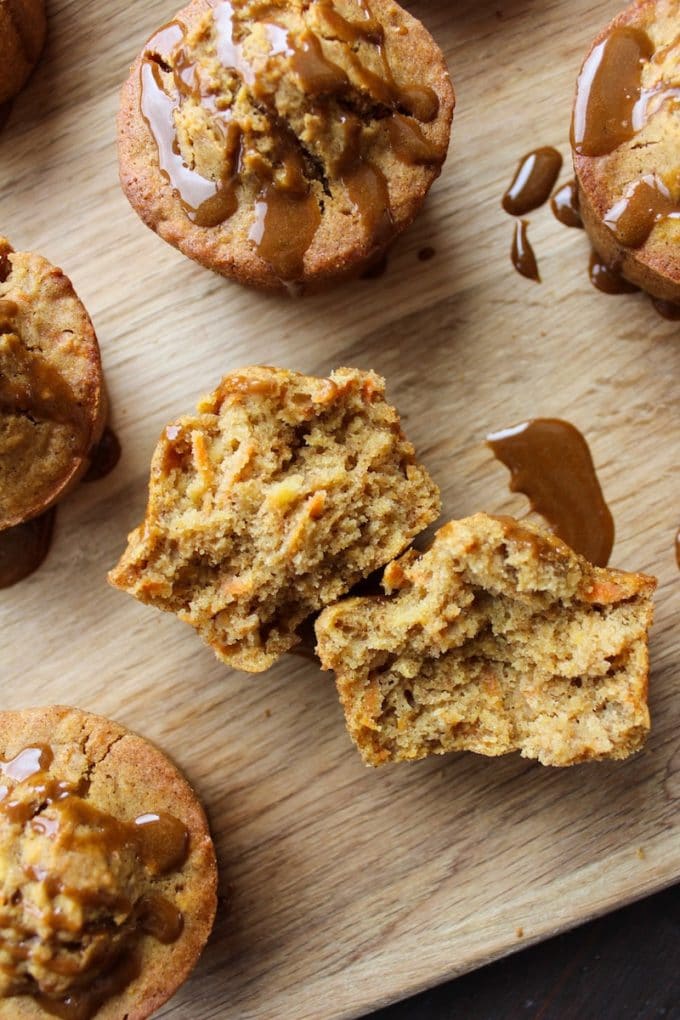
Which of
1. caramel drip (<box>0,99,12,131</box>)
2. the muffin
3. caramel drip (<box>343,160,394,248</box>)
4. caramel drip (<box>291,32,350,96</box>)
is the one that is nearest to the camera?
caramel drip (<box>291,32,350,96</box>)

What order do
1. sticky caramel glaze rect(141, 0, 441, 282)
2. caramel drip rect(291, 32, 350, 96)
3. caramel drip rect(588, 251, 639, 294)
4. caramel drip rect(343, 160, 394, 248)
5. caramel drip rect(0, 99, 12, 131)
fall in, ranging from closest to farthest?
caramel drip rect(291, 32, 350, 96)
sticky caramel glaze rect(141, 0, 441, 282)
caramel drip rect(343, 160, 394, 248)
caramel drip rect(588, 251, 639, 294)
caramel drip rect(0, 99, 12, 131)

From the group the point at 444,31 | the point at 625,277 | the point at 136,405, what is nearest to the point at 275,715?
the point at 136,405

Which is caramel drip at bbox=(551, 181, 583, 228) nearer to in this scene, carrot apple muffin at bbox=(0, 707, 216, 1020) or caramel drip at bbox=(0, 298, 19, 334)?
caramel drip at bbox=(0, 298, 19, 334)

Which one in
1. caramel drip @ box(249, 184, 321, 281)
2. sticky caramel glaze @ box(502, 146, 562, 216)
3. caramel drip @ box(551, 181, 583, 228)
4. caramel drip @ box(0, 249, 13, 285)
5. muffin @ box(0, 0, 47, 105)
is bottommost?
caramel drip @ box(551, 181, 583, 228)

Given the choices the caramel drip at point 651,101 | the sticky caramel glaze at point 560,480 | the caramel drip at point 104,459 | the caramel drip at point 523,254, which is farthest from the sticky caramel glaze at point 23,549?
the caramel drip at point 651,101

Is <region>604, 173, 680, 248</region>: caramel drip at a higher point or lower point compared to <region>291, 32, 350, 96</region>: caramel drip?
lower

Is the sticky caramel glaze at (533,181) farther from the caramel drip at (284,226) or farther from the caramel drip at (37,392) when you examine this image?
the caramel drip at (37,392)

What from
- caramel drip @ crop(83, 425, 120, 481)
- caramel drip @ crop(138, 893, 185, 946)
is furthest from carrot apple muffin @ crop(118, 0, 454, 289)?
caramel drip @ crop(138, 893, 185, 946)
